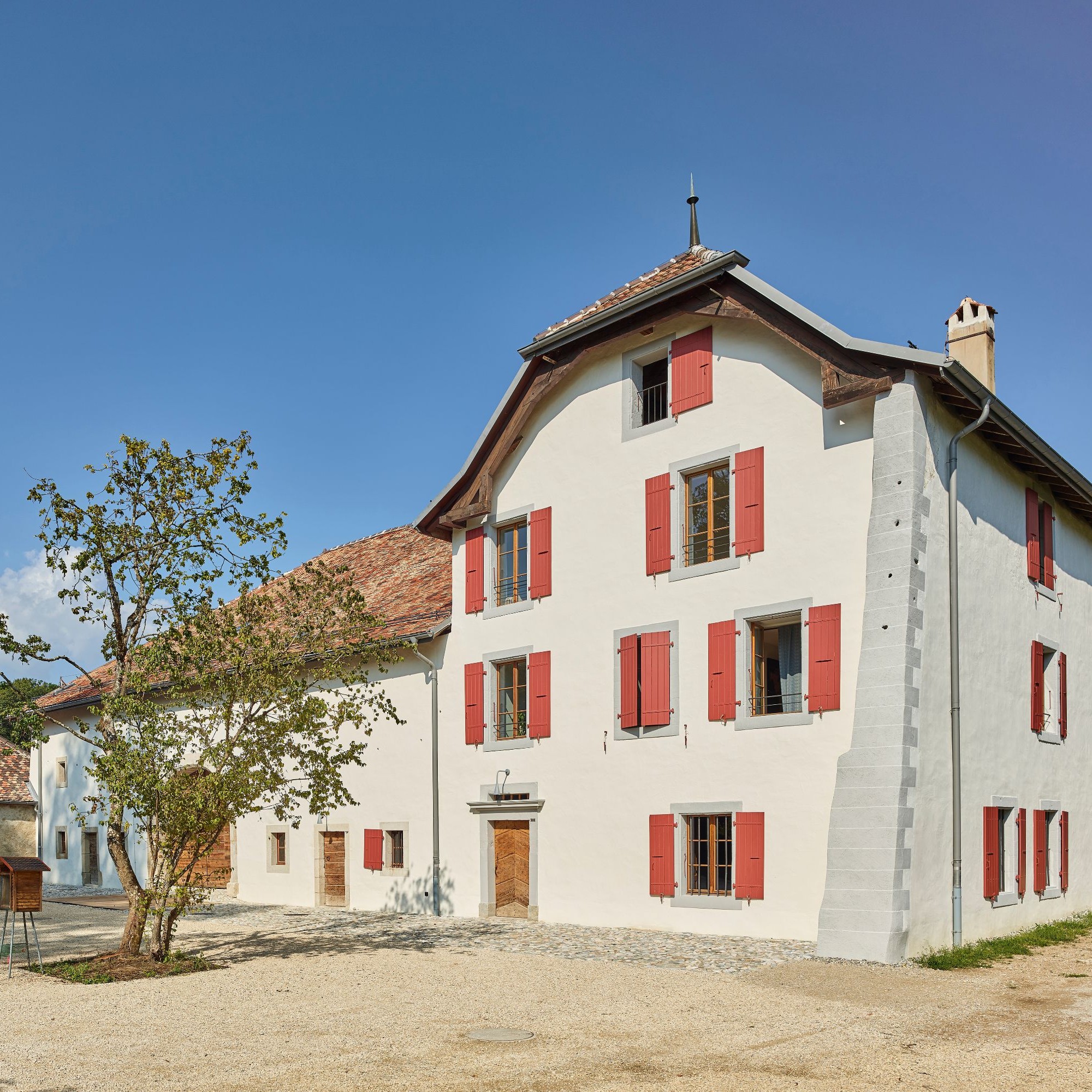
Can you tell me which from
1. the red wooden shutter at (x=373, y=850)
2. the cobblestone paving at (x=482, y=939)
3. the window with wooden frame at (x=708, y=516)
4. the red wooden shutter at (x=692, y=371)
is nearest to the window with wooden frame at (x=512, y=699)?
the cobblestone paving at (x=482, y=939)

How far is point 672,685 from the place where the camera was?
18562 mm

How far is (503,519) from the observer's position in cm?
2206

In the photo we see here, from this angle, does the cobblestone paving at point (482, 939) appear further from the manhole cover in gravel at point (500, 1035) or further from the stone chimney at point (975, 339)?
the stone chimney at point (975, 339)

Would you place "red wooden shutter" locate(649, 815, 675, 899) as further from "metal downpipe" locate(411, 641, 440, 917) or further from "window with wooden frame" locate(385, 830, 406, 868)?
"window with wooden frame" locate(385, 830, 406, 868)

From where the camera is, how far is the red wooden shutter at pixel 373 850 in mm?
23125

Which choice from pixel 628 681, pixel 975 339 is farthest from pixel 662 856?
pixel 975 339

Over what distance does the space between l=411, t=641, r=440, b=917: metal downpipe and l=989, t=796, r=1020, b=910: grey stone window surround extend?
32.2ft

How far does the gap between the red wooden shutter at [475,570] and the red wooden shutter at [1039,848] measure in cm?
1001

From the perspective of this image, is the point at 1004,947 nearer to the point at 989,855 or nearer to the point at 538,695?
the point at 989,855

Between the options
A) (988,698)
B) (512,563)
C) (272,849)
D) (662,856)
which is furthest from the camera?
(272,849)

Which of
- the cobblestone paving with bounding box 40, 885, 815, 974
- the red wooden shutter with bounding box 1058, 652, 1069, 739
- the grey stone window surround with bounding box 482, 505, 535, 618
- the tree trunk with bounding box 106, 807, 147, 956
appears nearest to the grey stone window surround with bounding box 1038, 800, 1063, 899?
the red wooden shutter with bounding box 1058, 652, 1069, 739

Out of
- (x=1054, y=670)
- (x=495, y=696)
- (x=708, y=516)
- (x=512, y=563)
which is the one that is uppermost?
(x=708, y=516)

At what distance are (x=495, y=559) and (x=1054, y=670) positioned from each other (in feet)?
32.7

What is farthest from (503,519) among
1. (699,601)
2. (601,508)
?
(699,601)
